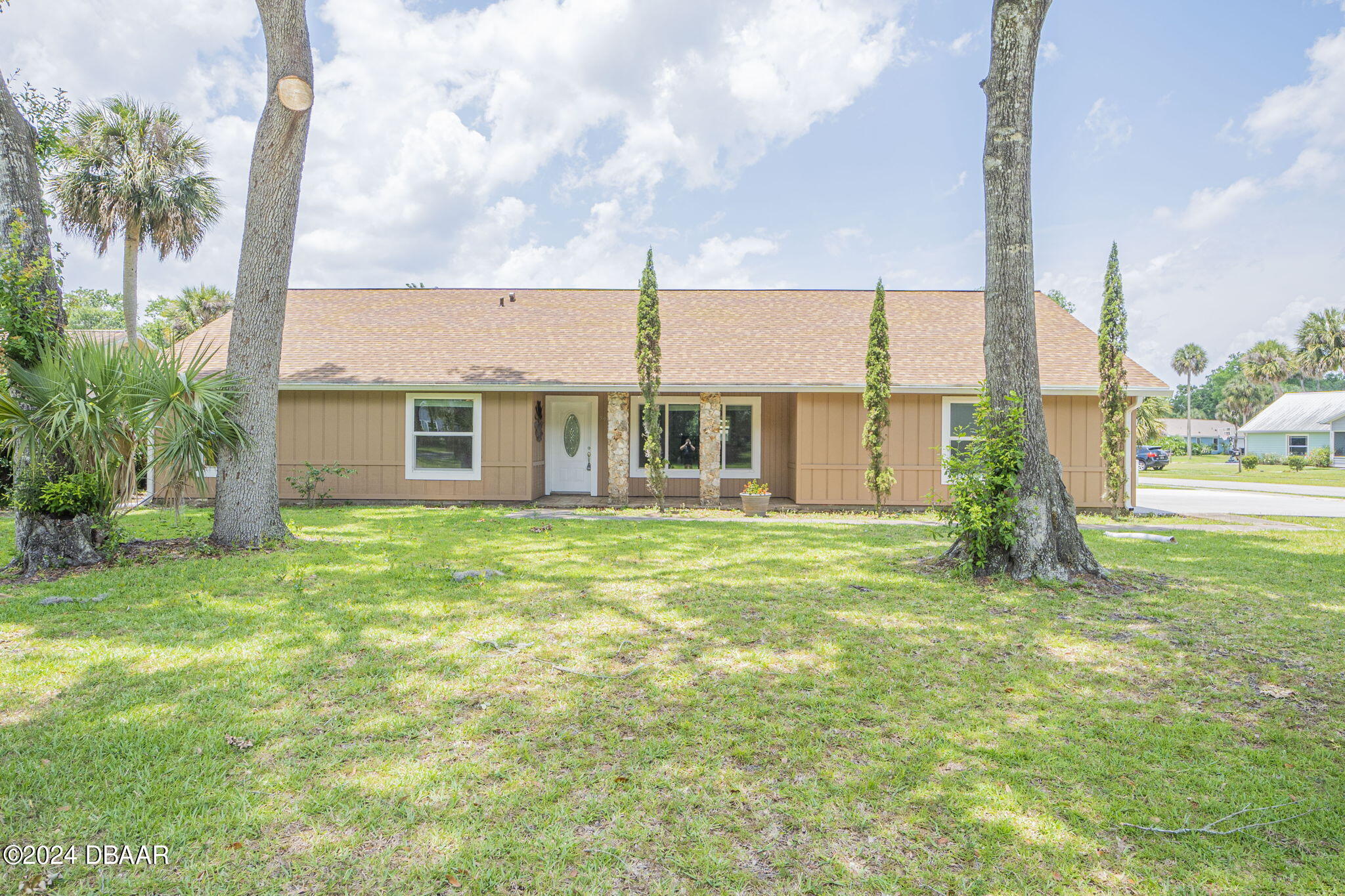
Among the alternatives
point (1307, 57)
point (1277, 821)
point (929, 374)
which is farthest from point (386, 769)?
point (1307, 57)

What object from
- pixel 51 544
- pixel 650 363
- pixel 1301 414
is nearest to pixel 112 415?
pixel 51 544

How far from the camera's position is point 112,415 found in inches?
246

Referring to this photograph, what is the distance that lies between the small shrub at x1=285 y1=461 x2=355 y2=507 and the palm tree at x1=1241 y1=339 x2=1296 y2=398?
5790 centimetres

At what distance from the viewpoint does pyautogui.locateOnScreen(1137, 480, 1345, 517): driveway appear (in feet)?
43.0

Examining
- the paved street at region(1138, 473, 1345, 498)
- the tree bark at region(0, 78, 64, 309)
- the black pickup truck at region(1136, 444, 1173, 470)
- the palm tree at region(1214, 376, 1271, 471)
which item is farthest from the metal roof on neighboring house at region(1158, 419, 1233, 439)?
the tree bark at region(0, 78, 64, 309)

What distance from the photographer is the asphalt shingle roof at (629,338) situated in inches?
503

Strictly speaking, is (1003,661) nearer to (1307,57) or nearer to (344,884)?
(344,884)

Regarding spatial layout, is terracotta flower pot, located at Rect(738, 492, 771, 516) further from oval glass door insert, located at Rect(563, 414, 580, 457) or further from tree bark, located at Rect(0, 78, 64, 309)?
tree bark, located at Rect(0, 78, 64, 309)

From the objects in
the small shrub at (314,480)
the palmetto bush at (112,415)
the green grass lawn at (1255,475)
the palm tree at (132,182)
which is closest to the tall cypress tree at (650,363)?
the small shrub at (314,480)

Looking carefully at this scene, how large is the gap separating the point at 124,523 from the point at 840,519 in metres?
11.5

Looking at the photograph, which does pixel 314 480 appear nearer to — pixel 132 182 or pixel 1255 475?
pixel 132 182

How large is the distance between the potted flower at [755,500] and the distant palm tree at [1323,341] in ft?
150

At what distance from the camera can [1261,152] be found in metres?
15.8

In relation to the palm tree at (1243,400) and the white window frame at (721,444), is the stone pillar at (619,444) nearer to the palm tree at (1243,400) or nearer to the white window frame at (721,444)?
the white window frame at (721,444)
